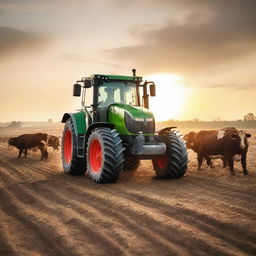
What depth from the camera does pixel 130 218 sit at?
533cm

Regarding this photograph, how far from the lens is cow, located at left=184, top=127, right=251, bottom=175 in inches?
406

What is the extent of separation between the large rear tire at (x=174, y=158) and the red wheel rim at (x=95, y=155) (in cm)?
184

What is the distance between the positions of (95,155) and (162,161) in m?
1.97

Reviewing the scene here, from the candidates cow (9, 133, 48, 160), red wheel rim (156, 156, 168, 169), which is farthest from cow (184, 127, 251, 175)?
cow (9, 133, 48, 160)

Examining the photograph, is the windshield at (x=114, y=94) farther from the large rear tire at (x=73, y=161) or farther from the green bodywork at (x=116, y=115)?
the large rear tire at (x=73, y=161)

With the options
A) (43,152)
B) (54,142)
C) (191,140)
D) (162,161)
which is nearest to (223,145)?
(162,161)

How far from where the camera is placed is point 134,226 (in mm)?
4902

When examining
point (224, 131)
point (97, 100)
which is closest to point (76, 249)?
Result: point (97, 100)

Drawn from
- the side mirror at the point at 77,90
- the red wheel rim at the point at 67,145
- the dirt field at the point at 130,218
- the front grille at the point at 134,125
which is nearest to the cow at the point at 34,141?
the red wheel rim at the point at 67,145

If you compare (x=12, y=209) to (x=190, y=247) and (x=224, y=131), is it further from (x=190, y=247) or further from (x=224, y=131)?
(x=224, y=131)

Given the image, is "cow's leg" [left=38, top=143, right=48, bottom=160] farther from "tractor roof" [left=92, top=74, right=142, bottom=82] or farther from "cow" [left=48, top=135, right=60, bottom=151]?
"tractor roof" [left=92, top=74, right=142, bottom=82]

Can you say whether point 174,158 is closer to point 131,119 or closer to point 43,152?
point 131,119

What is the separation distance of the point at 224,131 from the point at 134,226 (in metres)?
6.81

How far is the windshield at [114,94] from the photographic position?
9938mm
